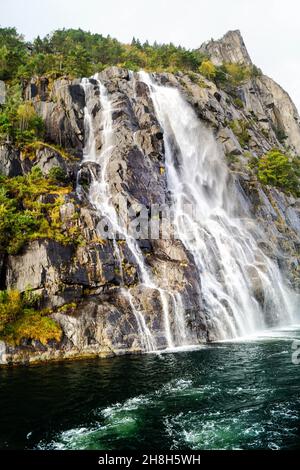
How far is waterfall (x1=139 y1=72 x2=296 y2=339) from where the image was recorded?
3619 cm

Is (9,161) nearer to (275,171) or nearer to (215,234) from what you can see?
(215,234)

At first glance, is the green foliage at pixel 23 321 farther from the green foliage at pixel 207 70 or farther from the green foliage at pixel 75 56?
the green foliage at pixel 207 70

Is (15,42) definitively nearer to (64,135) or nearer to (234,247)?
(64,135)

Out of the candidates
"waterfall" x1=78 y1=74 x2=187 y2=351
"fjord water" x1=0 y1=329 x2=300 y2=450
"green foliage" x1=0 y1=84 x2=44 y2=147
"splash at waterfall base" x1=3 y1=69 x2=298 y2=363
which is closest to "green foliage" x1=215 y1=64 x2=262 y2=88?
"splash at waterfall base" x1=3 y1=69 x2=298 y2=363

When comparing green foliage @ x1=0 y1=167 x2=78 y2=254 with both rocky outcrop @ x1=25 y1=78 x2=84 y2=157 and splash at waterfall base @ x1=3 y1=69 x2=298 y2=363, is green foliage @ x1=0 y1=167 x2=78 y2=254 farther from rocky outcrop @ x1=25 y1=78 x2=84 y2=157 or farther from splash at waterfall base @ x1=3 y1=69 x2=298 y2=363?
rocky outcrop @ x1=25 y1=78 x2=84 y2=157

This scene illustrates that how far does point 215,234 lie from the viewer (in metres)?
42.5

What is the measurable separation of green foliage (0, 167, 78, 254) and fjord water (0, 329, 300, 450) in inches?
392

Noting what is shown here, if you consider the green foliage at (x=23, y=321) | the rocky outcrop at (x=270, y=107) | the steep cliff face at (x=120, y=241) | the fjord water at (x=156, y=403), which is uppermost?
the rocky outcrop at (x=270, y=107)

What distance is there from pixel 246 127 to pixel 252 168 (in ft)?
50.8

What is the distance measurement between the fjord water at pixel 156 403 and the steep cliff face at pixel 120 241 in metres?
3.69

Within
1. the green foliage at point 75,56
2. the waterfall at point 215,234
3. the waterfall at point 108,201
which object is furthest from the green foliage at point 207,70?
the waterfall at point 108,201

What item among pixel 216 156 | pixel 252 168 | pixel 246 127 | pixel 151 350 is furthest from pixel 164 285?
pixel 246 127

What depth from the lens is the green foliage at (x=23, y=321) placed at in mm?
25812

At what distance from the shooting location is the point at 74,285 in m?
28.9
